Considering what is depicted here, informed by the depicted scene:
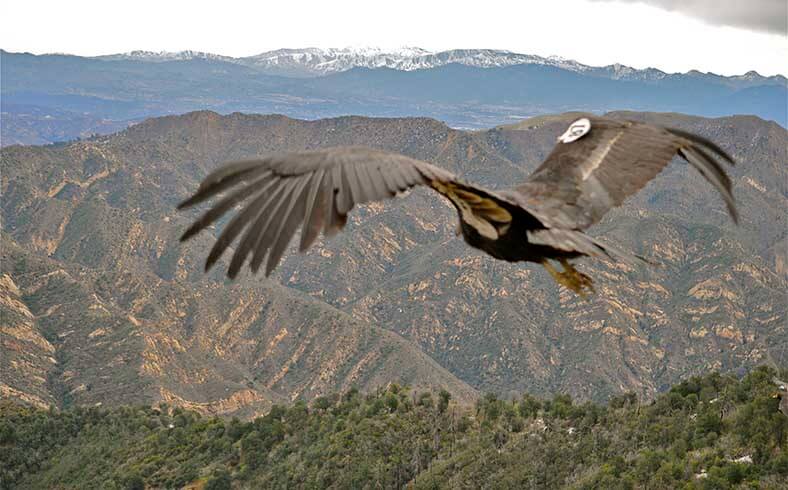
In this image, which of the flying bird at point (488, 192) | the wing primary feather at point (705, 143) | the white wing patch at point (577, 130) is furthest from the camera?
the white wing patch at point (577, 130)

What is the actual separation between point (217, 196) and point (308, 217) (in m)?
0.47

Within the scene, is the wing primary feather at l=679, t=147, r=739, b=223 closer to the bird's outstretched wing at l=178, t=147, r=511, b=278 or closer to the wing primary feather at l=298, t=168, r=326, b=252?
the bird's outstretched wing at l=178, t=147, r=511, b=278

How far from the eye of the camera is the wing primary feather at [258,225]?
11.2 ft

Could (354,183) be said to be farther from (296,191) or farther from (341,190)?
(296,191)

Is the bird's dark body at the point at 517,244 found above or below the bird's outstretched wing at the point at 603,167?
below

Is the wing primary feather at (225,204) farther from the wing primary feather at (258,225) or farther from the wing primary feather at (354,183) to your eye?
the wing primary feather at (354,183)

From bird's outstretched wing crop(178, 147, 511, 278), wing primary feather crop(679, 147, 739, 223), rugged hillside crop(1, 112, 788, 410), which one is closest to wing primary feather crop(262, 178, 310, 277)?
bird's outstretched wing crop(178, 147, 511, 278)

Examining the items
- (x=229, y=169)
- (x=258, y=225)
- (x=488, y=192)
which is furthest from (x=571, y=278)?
(x=229, y=169)

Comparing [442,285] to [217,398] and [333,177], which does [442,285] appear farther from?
[333,177]

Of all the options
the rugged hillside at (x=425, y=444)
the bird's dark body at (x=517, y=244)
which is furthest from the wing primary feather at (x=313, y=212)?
the rugged hillside at (x=425, y=444)

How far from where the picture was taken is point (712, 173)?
5207 mm

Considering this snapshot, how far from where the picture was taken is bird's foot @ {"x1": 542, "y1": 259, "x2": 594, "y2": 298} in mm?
4539

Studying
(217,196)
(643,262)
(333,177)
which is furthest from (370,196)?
(643,262)

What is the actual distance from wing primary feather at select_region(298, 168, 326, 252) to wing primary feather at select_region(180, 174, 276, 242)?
193 mm
